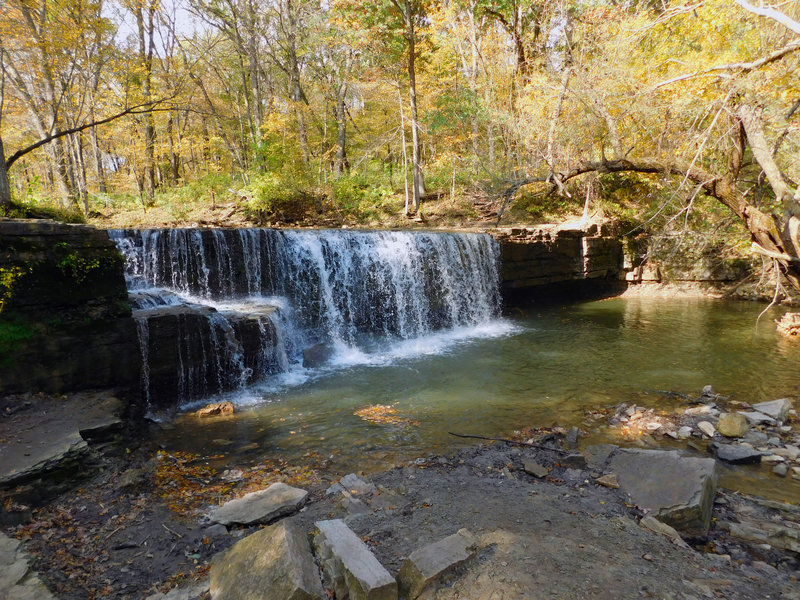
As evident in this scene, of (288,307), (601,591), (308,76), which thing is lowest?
(601,591)

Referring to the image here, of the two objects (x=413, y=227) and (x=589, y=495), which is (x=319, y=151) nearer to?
(x=413, y=227)

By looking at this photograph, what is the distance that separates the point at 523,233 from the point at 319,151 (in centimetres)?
1381

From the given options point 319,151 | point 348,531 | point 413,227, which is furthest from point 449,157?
point 348,531

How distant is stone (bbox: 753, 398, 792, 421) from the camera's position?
5.40 metres

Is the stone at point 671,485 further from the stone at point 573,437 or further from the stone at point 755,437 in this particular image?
the stone at point 755,437

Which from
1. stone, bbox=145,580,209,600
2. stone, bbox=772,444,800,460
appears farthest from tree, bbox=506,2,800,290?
stone, bbox=145,580,209,600

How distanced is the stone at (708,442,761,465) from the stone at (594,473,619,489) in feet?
4.94

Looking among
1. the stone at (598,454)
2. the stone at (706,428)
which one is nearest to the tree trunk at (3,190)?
the stone at (598,454)

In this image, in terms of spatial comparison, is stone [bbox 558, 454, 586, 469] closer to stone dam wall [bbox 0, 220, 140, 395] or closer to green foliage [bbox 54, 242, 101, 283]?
stone dam wall [bbox 0, 220, 140, 395]

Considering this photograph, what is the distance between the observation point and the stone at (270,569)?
2287 mm

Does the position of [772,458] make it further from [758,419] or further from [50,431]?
[50,431]

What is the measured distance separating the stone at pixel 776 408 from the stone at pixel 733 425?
1.96 feet

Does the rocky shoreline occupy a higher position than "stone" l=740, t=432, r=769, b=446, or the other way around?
the rocky shoreline

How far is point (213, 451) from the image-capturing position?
5.11 m
